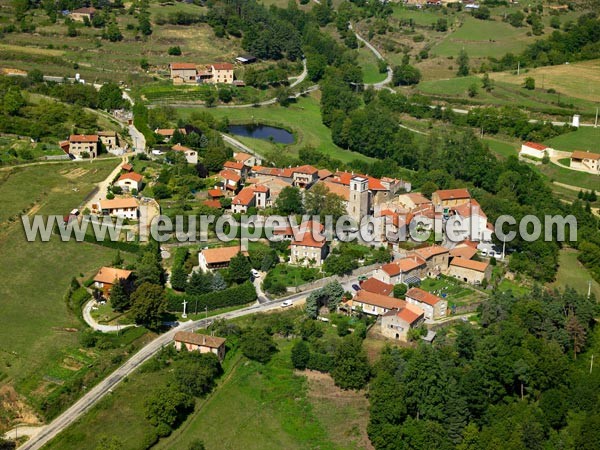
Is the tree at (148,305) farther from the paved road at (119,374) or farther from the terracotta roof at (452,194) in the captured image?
the terracotta roof at (452,194)

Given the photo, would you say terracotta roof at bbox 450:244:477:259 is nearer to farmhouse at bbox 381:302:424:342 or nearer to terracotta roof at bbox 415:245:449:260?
terracotta roof at bbox 415:245:449:260

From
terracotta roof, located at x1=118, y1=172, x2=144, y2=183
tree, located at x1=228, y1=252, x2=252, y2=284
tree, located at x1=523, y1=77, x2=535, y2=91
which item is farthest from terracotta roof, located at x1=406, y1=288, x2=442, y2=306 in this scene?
tree, located at x1=523, y1=77, x2=535, y2=91

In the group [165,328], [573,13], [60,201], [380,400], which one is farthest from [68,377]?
[573,13]

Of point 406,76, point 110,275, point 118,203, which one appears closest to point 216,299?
point 110,275

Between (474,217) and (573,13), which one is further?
(573,13)

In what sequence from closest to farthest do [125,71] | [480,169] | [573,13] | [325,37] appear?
[480,169] → [125,71] → [325,37] → [573,13]

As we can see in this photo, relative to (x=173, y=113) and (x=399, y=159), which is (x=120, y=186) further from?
(x=399, y=159)
